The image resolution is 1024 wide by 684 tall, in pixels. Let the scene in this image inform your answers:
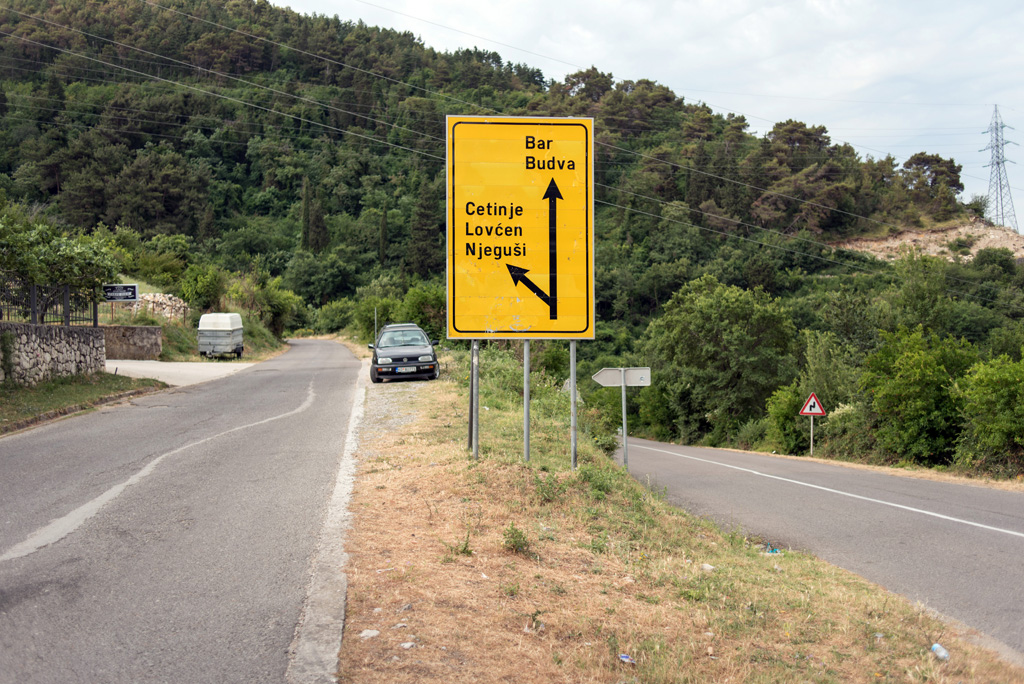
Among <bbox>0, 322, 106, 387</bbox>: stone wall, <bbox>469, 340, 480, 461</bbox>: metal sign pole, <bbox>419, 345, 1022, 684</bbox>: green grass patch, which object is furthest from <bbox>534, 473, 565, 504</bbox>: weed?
<bbox>0, 322, 106, 387</bbox>: stone wall

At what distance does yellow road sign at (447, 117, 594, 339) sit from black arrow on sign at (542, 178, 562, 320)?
0.04 feet

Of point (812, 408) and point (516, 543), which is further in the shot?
point (812, 408)

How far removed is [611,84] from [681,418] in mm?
91110

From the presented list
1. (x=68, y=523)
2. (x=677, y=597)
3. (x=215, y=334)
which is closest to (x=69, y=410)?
(x=68, y=523)

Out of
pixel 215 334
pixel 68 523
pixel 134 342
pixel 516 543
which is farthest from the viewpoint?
pixel 215 334

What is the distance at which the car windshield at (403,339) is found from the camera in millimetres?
22969

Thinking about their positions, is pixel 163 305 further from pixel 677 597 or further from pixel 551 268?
pixel 677 597

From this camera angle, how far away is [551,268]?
854 cm

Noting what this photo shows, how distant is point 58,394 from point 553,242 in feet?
46.7

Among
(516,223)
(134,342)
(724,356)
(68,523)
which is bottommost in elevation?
(724,356)

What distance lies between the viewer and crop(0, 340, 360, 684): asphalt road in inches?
157

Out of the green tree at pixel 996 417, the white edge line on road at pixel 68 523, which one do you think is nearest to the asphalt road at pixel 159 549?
the white edge line on road at pixel 68 523

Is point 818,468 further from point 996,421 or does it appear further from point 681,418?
point 681,418

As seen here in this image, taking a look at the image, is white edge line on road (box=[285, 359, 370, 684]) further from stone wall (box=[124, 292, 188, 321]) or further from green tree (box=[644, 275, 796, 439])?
green tree (box=[644, 275, 796, 439])
